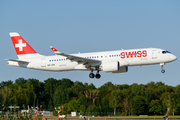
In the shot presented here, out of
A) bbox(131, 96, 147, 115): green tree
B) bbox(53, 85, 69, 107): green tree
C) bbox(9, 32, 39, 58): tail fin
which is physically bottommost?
bbox(131, 96, 147, 115): green tree

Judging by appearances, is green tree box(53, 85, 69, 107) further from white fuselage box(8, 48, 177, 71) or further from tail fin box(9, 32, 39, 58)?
white fuselage box(8, 48, 177, 71)

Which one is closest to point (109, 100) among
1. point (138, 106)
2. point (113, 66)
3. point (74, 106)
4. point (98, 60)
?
point (138, 106)

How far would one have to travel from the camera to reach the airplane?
4350cm

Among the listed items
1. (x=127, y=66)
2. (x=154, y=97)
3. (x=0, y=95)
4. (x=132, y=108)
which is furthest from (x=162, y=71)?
(x=154, y=97)

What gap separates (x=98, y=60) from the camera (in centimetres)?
4475

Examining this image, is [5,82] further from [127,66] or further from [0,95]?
[127,66]

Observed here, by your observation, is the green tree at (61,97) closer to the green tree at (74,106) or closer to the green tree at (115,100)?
the green tree at (74,106)

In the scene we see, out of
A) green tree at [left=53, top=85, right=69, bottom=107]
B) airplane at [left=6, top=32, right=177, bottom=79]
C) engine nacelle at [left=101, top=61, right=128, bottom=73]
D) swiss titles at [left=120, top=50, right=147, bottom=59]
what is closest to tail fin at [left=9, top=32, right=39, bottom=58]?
airplane at [left=6, top=32, right=177, bottom=79]

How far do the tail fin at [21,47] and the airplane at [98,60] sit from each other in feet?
1.02

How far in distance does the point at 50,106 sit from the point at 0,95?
2970cm

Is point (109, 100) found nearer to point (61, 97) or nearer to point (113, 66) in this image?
point (61, 97)

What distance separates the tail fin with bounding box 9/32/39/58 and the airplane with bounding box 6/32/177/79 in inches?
12.2

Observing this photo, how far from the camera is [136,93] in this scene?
10288 cm

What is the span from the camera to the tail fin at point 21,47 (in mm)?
51803
